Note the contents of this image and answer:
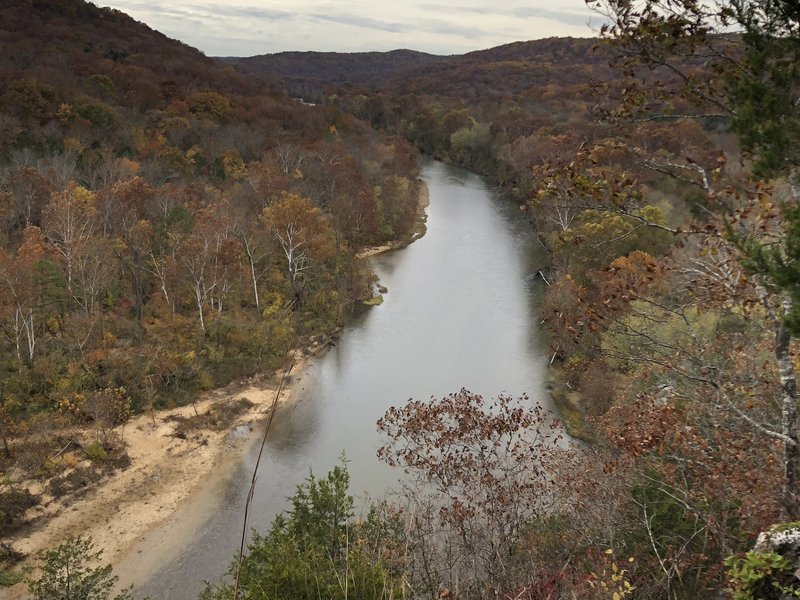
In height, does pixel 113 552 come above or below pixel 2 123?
below

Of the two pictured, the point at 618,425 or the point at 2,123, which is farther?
the point at 2,123

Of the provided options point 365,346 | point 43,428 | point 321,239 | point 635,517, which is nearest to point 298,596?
point 635,517

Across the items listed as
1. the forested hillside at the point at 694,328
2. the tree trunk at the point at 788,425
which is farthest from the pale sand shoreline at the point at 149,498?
the tree trunk at the point at 788,425

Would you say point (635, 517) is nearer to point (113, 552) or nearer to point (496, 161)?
point (113, 552)

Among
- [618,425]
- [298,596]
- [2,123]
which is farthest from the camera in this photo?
[2,123]

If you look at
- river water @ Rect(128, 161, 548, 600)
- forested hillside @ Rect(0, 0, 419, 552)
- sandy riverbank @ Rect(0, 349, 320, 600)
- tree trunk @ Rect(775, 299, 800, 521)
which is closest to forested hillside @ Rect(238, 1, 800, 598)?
tree trunk @ Rect(775, 299, 800, 521)

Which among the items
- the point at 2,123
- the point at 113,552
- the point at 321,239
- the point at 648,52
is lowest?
the point at 113,552
